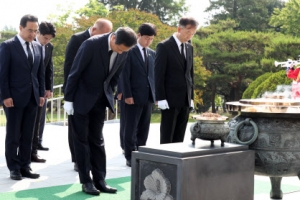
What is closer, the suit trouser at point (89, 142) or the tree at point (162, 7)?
the suit trouser at point (89, 142)

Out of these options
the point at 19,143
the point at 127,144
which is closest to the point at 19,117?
the point at 19,143

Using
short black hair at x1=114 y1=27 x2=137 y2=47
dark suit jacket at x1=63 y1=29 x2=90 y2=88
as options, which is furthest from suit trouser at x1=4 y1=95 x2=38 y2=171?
short black hair at x1=114 y1=27 x2=137 y2=47

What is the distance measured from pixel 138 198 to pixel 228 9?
30730mm

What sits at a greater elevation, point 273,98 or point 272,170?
point 273,98

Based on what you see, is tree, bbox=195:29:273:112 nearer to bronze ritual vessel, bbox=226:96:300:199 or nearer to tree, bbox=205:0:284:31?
tree, bbox=205:0:284:31

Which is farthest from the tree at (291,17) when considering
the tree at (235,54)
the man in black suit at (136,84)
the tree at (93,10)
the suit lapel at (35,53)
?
the suit lapel at (35,53)

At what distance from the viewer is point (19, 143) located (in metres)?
5.66

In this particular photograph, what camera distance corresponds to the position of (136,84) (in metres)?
6.54

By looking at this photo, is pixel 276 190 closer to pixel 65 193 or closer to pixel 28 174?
pixel 65 193

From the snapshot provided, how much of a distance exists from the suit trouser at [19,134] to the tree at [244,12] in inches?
1072

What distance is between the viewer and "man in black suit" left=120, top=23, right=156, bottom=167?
21.1 ft

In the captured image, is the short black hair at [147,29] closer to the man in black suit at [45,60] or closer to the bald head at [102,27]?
the bald head at [102,27]

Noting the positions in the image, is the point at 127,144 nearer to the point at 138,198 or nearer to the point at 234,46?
the point at 138,198

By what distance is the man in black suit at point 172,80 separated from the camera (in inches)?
224
